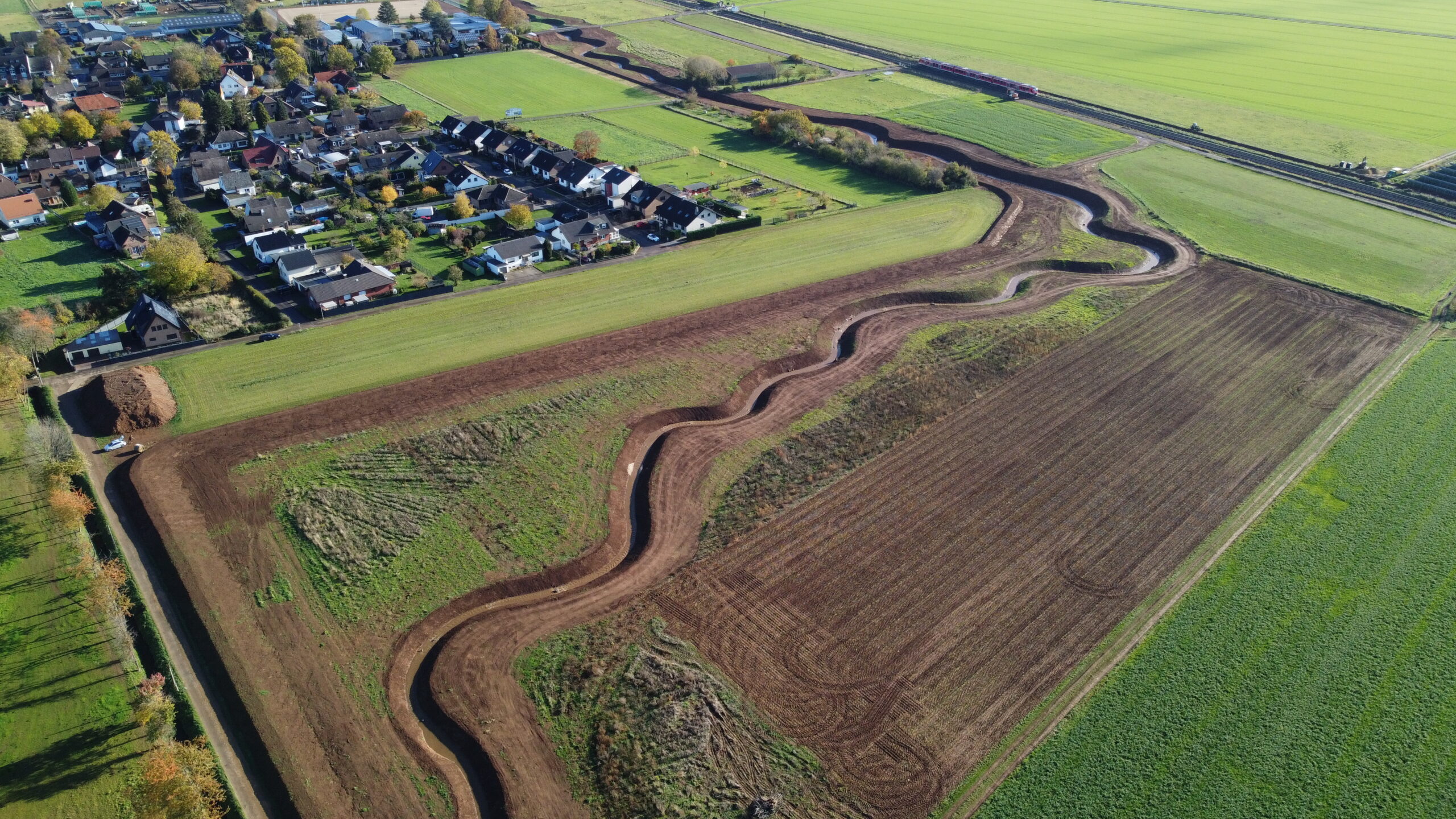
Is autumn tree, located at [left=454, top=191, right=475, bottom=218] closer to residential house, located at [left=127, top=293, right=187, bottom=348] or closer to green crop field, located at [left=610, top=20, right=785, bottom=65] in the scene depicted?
residential house, located at [left=127, top=293, right=187, bottom=348]

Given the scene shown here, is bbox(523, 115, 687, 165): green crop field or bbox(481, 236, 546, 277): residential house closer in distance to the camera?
bbox(481, 236, 546, 277): residential house

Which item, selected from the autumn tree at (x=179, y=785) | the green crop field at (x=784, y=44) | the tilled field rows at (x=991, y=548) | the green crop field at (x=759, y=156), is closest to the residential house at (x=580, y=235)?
the green crop field at (x=759, y=156)

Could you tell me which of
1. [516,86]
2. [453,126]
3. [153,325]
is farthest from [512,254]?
[516,86]

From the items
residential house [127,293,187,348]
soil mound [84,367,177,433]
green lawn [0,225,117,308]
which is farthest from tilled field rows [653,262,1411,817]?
green lawn [0,225,117,308]

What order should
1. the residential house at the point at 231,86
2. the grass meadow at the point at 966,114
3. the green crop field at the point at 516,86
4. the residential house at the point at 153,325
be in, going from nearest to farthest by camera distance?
the residential house at the point at 153,325, the grass meadow at the point at 966,114, the residential house at the point at 231,86, the green crop field at the point at 516,86

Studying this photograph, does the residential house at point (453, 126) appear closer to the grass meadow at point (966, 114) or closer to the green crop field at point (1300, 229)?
the grass meadow at point (966, 114)

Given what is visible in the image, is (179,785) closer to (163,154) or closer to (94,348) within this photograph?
(94,348)
